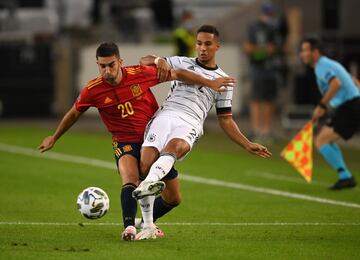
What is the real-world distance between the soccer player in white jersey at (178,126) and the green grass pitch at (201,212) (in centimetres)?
35

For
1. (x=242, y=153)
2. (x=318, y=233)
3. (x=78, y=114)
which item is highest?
(x=78, y=114)

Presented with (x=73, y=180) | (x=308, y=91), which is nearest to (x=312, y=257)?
(x=73, y=180)

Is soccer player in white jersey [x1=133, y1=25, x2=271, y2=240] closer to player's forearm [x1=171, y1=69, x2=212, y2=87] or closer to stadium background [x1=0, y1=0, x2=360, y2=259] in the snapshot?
player's forearm [x1=171, y1=69, x2=212, y2=87]

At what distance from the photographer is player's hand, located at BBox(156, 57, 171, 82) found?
10.9 m

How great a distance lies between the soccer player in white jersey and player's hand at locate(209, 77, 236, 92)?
12.0 inches

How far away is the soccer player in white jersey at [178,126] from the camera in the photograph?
1053 centimetres

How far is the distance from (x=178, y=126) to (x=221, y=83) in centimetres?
57

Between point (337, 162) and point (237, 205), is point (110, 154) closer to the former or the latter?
point (337, 162)

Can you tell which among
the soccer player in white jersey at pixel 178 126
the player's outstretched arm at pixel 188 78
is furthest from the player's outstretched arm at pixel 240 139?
the player's outstretched arm at pixel 188 78

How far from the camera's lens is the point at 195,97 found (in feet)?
36.4

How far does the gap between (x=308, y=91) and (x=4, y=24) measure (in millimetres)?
8712

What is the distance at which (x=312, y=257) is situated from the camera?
964 cm

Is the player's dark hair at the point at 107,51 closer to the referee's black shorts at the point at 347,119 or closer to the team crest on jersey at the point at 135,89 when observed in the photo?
the team crest on jersey at the point at 135,89

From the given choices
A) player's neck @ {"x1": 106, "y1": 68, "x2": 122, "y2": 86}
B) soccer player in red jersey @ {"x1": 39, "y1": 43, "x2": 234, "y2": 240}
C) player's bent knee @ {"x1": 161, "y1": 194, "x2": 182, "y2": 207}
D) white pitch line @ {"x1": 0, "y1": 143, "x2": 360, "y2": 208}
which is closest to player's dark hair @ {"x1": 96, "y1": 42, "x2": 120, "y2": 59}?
soccer player in red jersey @ {"x1": 39, "y1": 43, "x2": 234, "y2": 240}
